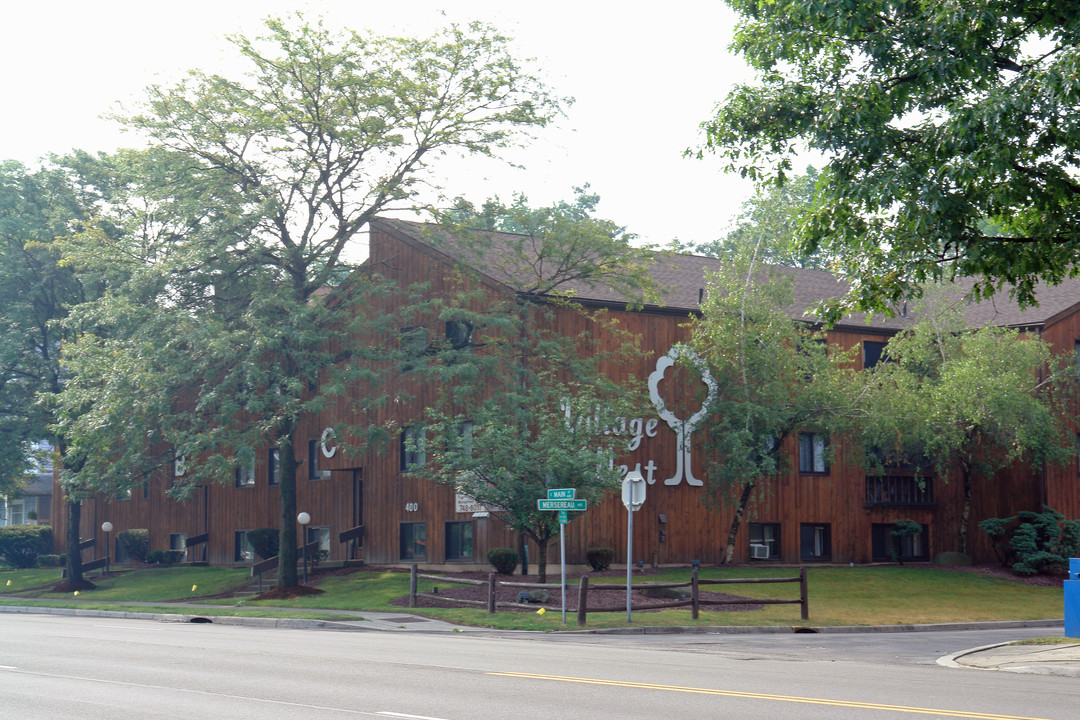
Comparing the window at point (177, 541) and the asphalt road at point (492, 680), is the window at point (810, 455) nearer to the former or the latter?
the asphalt road at point (492, 680)

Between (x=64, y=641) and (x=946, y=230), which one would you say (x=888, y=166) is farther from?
(x=64, y=641)

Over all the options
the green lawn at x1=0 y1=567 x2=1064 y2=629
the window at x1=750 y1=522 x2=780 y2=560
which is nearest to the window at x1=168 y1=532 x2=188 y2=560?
the green lawn at x1=0 y1=567 x2=1064 y2=629

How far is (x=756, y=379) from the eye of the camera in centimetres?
3416

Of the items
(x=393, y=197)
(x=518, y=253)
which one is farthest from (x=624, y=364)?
(x=393, y=197)

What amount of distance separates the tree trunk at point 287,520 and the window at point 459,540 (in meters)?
5.22

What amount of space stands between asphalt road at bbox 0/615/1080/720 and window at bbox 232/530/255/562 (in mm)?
26230

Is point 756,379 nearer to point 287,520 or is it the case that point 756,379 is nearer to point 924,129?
point 287,520

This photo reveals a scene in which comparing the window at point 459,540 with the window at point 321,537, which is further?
the window at point 321,537

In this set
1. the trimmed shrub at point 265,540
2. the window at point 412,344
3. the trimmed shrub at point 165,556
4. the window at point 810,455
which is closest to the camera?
the window at point 412,344

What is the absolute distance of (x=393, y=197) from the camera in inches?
1303

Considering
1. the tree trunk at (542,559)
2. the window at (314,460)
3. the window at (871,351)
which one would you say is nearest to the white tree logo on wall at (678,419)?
the tree trunk at (542,559)

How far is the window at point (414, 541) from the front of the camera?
37469 millimetres

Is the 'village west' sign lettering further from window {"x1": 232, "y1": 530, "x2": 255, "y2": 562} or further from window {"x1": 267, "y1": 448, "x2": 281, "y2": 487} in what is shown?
→ window {"x1": 232, "y1": 530, "x2": 255, "y2": 562}

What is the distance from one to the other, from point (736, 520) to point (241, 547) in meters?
21.8
